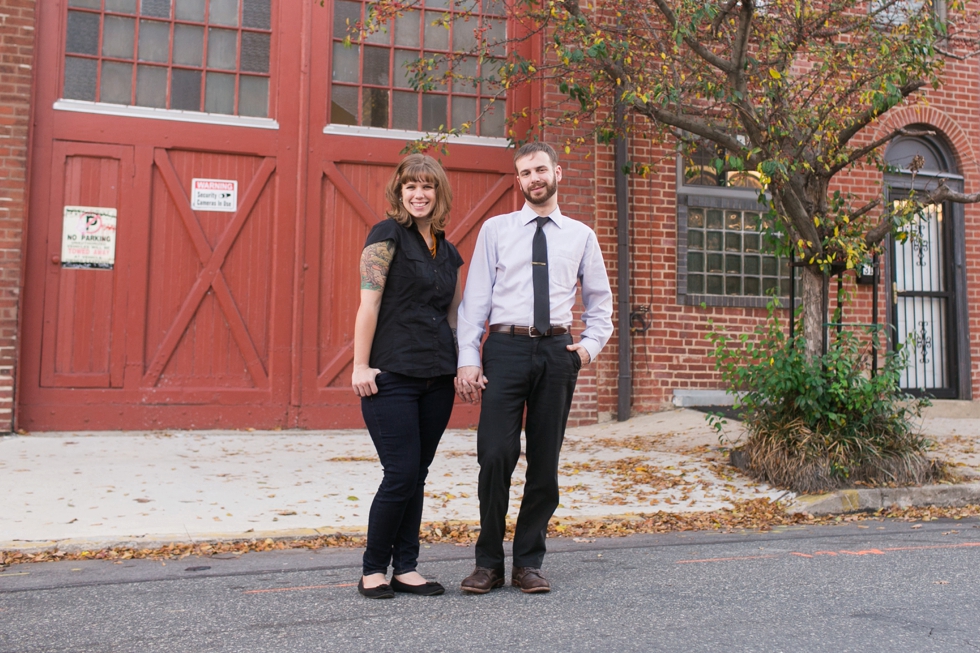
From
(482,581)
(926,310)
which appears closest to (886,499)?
(482,581)

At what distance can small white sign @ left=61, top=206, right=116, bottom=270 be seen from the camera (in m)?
8.29

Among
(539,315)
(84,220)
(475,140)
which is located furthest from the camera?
(475,140)

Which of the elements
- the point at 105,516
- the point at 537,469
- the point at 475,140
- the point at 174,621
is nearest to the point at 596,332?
the point at 537,469

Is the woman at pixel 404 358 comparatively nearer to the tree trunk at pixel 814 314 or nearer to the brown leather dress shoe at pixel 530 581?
the brown leather dress shoe at pixel 530 581

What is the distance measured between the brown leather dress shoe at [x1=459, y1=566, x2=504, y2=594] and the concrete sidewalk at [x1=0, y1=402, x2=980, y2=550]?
4.93ft

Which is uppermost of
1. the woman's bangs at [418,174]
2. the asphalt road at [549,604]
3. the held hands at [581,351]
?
the woman's bangs at [418,174]

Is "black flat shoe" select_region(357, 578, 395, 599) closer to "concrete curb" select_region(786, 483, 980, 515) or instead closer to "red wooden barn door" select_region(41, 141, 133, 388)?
"concrete curb" select_region(786, 483, 980, 515)

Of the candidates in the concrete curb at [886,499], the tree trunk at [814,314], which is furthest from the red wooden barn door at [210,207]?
the concrete curb at [886,499]

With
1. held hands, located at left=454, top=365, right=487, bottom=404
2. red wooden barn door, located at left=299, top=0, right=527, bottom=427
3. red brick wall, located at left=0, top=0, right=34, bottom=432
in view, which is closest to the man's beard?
held hands, located at left=454, top=365, right=487, bottom=404

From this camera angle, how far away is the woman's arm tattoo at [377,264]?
12.1 feet

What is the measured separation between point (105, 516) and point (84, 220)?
4.08 meters

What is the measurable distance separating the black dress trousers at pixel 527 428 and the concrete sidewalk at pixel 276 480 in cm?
159

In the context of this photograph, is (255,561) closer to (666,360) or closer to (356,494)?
(356,494)

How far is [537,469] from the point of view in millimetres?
3889
